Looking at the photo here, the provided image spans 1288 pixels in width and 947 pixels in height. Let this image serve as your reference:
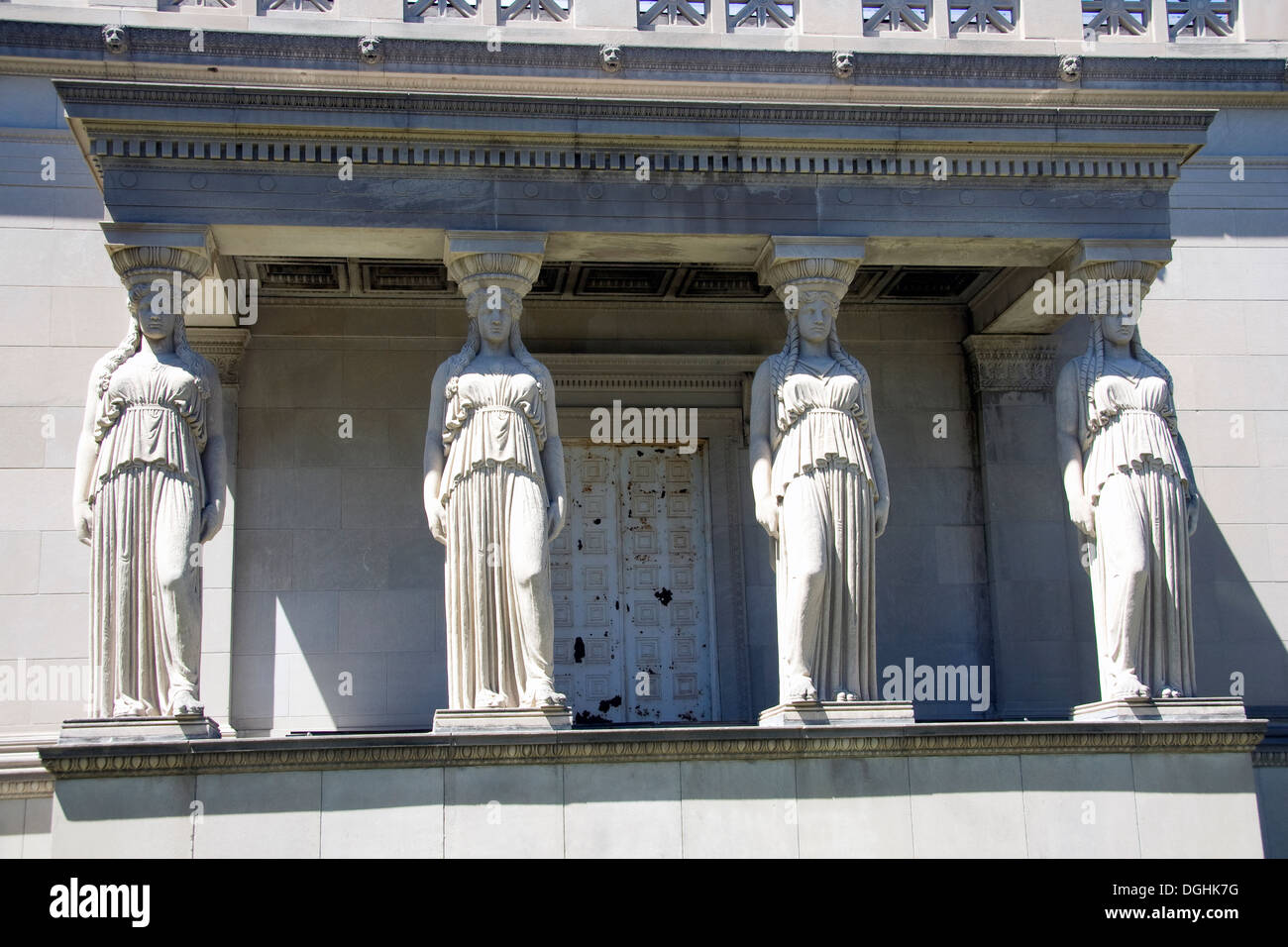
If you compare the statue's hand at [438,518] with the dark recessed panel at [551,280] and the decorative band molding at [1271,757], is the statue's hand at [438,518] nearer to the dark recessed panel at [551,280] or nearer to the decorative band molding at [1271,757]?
the dark recessed panel at [551,280]

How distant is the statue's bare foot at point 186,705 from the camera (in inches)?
579

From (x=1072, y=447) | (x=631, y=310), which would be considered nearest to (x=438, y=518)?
(x=631, y=310)

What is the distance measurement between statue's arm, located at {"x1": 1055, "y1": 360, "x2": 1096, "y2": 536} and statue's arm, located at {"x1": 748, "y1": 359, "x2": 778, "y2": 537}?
9.54ft

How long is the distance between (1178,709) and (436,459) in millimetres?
7196

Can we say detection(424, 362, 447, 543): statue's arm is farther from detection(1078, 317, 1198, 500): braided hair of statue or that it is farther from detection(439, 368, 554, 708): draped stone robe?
detection(1078, 317, 1198, 500): braided hair of statue

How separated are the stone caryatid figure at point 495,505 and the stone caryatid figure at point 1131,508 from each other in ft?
16.8

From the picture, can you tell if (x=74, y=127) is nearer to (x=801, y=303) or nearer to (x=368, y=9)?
(x=368, y=9)

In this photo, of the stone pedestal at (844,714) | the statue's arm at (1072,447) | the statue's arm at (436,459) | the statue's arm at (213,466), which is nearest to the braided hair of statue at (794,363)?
the statue's arm at (1072,447)

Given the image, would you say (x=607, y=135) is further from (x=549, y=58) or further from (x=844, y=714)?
(x=844, y=714)

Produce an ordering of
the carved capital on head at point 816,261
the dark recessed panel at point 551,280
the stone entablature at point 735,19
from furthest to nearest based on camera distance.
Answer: the dark recessed panel at point 551,280
the stone entablature at point 735,19
the carved capital on head at point 816,261

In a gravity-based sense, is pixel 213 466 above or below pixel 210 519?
above

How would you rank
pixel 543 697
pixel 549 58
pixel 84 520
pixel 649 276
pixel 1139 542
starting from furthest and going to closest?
pixel 649 276 → pixel 549 58 → pixel 1139 542 → pixel 84 520 → pixel 543 697

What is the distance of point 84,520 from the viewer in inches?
605

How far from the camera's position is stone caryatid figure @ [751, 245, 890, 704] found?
15.7 m
